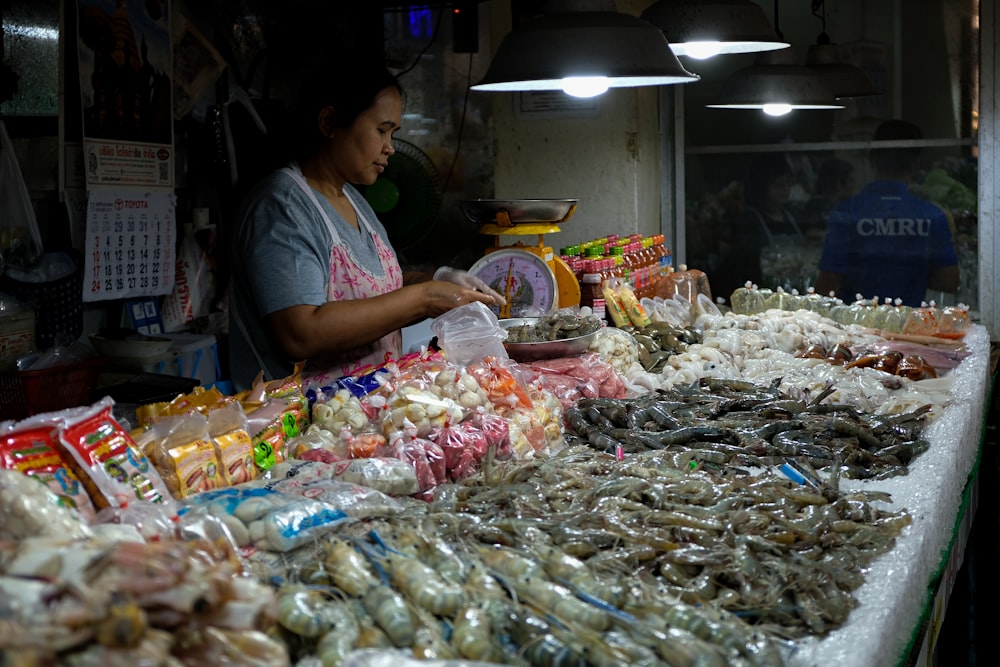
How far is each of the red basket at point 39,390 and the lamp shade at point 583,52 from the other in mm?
1913

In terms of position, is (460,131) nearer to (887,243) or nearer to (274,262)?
(887,243)

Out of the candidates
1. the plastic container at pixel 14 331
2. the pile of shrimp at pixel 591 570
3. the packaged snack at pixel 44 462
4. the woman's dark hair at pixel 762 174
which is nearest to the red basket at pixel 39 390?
the plastic container at pixel 14 331

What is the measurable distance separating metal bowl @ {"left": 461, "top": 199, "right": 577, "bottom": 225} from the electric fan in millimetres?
1086

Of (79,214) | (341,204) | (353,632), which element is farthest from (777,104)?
(353,632)

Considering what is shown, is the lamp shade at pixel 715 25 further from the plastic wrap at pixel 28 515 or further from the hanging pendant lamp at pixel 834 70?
the plastic wrap at pixel 28 515

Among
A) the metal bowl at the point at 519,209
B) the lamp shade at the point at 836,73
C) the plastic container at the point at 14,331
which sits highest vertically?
the lamp shade at the point at 836,73

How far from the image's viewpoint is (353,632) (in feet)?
5.18

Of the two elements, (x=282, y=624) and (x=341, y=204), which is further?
(x=341, y=204)

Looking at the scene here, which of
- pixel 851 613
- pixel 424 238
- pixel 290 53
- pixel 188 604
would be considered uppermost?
pixel 290 53

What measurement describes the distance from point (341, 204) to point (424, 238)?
2388 mm

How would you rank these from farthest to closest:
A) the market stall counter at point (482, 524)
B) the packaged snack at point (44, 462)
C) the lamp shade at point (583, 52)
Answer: the lamp shade at point (583, 52) → the packaged snack at point (44, 462) → the market stall counter at point (482, 524)

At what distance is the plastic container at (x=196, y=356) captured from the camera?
458 centimetres

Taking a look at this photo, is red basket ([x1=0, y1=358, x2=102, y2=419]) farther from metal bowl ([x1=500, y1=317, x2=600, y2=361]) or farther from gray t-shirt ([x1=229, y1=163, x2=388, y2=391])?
metal bowl ([x1=500, y1=317, x2=600, y2=361])

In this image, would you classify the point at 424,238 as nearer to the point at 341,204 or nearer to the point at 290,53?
the point at 290,53
